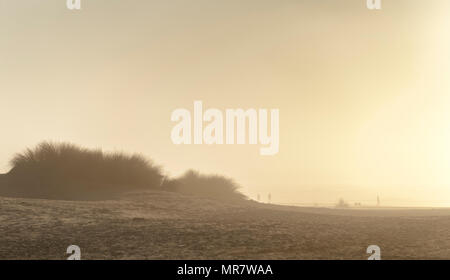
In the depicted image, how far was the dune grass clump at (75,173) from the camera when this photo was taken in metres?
13.3

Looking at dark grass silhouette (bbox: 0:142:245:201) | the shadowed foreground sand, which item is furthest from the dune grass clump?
the shadowed foreground sand

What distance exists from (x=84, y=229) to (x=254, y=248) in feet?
10.4

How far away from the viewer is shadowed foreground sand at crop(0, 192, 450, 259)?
19.7 ft

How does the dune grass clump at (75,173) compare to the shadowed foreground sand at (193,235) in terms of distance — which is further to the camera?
the dune grass clump at (75,173)

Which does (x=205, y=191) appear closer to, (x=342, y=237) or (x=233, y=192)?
(x=233, y=192)

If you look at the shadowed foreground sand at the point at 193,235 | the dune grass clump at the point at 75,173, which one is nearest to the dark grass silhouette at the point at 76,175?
the dune grass clump at the point at 75,173

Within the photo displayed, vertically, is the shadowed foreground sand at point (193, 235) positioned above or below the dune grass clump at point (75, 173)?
below

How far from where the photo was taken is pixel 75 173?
48.9ft

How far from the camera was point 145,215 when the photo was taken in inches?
368

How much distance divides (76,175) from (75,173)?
0.10 metres

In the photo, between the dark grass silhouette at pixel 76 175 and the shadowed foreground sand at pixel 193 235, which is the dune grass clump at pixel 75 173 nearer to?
the dark grass silhouette at pixel 76 175
